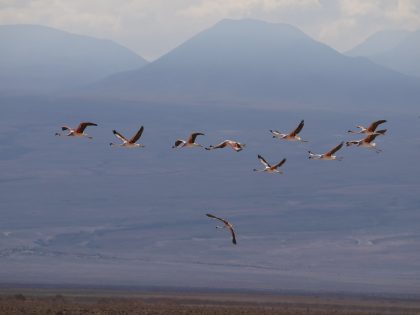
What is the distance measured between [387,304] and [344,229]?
53.5 m

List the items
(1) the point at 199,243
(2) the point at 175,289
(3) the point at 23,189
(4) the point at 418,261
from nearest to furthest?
(2) the point at 175,289, (4) the point at 418,261, (1) the point at 199,243, (3) the point at 23,189

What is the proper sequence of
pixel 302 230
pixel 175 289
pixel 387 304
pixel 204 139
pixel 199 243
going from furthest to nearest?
pixel 204 139 < pixel 302 230 < pixel 199 243 < pixel 175 289 < pixel 387 304

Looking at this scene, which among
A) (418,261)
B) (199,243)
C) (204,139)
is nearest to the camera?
(418,261)

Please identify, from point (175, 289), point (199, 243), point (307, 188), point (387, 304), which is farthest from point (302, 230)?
point (387, 304)

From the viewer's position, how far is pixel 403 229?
384ft

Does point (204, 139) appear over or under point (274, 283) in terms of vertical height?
over

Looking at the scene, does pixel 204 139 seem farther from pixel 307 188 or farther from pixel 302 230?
pixel 302 230

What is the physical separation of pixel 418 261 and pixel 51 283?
32.4 m

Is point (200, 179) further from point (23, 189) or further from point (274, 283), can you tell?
point (274, 283)

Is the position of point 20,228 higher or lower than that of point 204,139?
lower

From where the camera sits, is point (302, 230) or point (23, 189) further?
point (23, 189)

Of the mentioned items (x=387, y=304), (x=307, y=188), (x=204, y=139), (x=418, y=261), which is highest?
(x=204, y=139)

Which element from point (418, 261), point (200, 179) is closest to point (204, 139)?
point (200, 179)

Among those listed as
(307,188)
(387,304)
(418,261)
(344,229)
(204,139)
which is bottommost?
(387,304)
